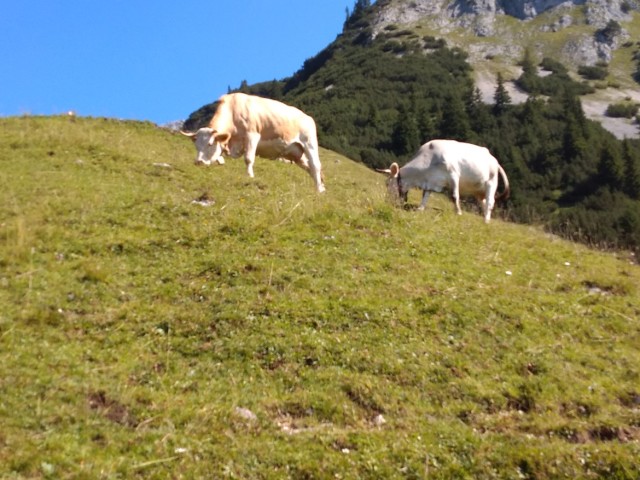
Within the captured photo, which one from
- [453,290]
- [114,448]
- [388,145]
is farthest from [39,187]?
[388,145]

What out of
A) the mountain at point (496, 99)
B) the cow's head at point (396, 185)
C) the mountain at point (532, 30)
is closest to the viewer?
the cow's head at point (396, 185)

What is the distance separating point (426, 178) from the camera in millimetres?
18672

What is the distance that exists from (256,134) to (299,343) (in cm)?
1144

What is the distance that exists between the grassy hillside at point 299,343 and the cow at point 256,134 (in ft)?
11.7

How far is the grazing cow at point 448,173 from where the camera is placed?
18.5 m

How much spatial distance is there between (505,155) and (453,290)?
252ft

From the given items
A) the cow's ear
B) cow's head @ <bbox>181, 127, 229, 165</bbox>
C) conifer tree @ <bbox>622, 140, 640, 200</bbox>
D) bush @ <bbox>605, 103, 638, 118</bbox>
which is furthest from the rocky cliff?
cow's head @ <bbox>181, 127, 229, 165</bbox>

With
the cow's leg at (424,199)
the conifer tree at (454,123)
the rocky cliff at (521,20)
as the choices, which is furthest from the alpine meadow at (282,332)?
the rocky cliff at (521,20)

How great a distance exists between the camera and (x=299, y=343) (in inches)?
347

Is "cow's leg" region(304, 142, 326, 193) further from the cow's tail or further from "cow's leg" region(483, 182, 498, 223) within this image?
the cow's tail

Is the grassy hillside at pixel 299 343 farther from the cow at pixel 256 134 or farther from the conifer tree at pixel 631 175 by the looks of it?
the conifer tree at pixel 631 175

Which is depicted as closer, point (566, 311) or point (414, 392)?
point (414, 392)

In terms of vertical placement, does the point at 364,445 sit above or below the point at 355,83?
below

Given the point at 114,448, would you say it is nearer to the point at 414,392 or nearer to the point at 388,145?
the point at 414,392
